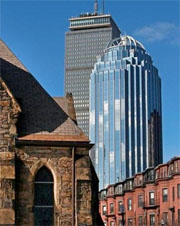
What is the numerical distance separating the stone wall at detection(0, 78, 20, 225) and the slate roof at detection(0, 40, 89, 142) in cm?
51

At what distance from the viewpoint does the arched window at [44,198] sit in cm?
2394

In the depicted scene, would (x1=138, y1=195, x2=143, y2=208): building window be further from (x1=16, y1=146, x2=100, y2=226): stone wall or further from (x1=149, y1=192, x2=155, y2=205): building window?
(x1=16, y1=146, x2=100, y2=226): stone wall

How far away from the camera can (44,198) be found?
24219mm

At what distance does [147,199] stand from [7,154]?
6534cm

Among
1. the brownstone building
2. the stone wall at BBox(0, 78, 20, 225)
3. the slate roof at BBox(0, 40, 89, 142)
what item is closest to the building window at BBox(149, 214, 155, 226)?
the brownstone building

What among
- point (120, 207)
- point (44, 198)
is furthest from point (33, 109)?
point (120, 207)

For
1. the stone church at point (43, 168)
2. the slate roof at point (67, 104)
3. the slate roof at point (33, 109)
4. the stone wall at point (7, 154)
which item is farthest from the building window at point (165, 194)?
the stone wall at point (7, 154)

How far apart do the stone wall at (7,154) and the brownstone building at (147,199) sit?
51.2 m

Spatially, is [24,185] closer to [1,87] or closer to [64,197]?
[64,197]

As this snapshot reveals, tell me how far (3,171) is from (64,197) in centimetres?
267

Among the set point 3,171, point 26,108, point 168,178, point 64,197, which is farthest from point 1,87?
point 168,178

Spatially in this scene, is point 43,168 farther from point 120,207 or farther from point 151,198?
point 120,207

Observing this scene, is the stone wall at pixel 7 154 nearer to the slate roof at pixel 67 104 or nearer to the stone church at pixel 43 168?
the stone church at pixel 43 168

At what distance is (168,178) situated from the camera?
259 feet
